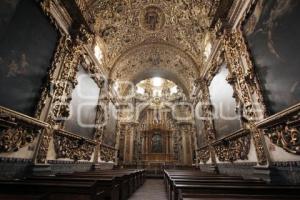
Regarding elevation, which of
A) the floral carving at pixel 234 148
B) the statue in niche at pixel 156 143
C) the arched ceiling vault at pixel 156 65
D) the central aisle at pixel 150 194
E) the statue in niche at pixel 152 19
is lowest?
the central aisle at pixel 150 194

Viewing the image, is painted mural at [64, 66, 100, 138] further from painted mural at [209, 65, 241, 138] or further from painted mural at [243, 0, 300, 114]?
painted mural at [243, 0, 300, 114]

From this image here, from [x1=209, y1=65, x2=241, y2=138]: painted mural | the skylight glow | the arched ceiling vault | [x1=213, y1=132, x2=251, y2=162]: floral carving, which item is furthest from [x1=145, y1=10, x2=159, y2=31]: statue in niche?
the skylight glow

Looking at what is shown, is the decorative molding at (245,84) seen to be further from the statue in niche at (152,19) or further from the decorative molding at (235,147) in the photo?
the statue in niche at (152,19)

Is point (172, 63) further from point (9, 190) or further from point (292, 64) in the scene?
point (9, 190)

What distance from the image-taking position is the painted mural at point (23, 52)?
11.5 feet

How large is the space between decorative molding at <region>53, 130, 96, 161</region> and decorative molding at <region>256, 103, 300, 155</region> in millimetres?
5520

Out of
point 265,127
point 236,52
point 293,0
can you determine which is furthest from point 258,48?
point 265,127

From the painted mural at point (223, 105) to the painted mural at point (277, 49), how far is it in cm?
150

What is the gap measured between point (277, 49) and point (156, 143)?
602 inches

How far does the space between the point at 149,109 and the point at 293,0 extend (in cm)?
1673

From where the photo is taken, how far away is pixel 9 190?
2406mm

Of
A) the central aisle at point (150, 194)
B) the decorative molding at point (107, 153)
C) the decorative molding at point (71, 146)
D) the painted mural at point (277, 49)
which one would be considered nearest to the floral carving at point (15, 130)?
the decorative molding at point (71, 146)

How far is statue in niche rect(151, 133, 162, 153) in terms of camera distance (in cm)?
1750

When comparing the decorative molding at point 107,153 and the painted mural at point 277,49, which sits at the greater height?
the painted mural at point 277,49
